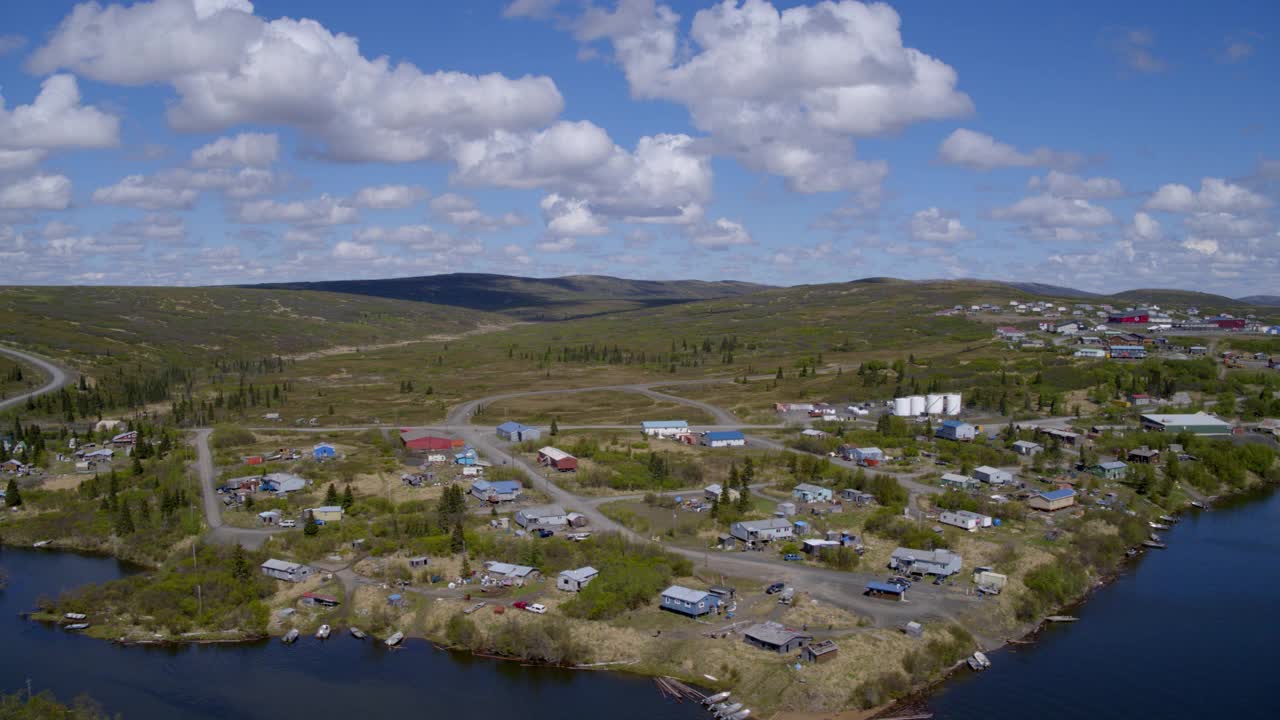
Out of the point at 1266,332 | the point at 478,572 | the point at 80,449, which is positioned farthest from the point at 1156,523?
the point at 1266,332

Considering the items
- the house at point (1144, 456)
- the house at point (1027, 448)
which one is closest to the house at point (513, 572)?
the house at point (1027, 448)

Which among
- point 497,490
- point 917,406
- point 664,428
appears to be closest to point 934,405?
point 917,406

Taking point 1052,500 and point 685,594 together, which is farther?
point 1052,500

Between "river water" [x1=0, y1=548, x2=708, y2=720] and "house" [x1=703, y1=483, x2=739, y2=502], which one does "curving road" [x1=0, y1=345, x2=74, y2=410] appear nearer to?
"river water" [x1=0, y1=548, x2=708, y2=720]

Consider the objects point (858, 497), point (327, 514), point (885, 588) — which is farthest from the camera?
point (858, 497)

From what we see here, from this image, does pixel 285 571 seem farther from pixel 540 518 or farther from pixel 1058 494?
pixel 1058 494

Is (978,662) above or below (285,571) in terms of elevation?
below

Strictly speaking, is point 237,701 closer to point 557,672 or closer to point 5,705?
point 5,705
